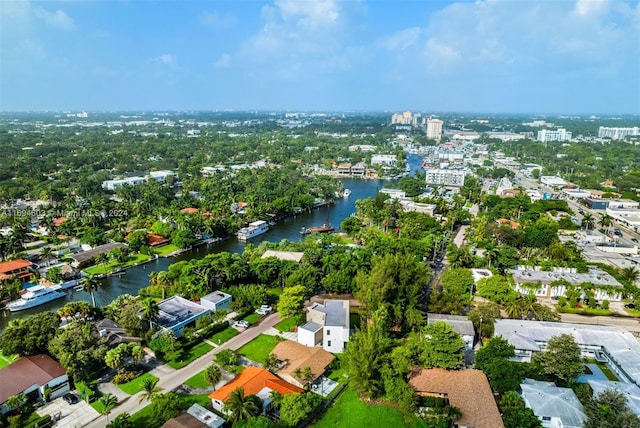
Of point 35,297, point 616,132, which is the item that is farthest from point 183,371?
point 616,132

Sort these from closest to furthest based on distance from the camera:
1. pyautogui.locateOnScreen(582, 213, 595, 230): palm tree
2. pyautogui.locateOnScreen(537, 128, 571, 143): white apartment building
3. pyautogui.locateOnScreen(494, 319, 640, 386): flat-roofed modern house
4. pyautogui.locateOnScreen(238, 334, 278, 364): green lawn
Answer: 1. pyautogui.locateOnScreen(494, 319, 640, 386): flat-roofed modern house
2. pyautogui.locateOnScreen(238, 334, 278, 364): green lawn
3. pyautogui.locateOnScreen(582, 213, 595, 230): palm tree
4. pyautogui.locateOnScreen(537, 128, 571, 143): white apartment building

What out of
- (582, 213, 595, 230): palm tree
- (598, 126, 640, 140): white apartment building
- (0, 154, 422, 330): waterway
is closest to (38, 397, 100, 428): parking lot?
(0, 154, 422, 330): waterway

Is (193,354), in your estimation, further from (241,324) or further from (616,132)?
(616,132)

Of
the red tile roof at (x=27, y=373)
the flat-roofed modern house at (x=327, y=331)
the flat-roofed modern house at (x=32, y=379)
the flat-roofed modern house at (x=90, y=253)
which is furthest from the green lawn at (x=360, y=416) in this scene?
the flat-roofed modern house at (x=90, y=253)

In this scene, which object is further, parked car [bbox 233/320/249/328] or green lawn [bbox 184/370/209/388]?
parked car [bbox 233/320/249/328]

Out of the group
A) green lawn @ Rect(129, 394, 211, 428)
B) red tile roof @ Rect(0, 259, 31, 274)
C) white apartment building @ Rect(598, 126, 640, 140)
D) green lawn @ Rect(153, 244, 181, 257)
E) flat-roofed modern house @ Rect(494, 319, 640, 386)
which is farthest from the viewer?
white apartment building @ Rect(598, 126, 640, 140)

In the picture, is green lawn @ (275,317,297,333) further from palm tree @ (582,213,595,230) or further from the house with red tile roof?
palm tree @ (582,213,595,230)

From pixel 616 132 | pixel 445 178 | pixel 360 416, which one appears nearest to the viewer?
pixel 360 416
